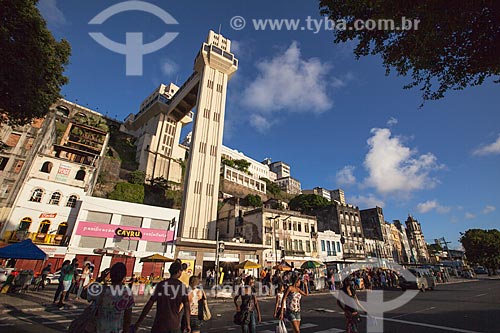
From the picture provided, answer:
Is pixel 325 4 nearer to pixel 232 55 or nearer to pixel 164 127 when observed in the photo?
pixel 232 55

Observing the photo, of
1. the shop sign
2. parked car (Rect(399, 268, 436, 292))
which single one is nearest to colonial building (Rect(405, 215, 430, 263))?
parked car (Rect(399, 268, 436, 292))

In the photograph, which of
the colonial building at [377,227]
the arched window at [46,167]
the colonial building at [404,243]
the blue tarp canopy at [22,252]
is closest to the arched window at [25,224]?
the arched window at [46,167]

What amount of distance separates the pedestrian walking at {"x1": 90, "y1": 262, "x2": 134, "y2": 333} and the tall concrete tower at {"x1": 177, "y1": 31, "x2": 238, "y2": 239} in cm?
3075

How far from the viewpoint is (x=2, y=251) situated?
1244cm

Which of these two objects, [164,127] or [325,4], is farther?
[164,127]

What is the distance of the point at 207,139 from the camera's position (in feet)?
136

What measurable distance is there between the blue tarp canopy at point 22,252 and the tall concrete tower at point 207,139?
66.5 feet

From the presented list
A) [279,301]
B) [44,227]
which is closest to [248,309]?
[279,301]

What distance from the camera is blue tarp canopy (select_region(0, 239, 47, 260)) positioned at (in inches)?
492

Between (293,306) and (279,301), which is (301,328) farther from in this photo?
(293,306)

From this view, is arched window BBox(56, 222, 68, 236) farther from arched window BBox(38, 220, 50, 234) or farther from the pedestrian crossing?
the pedestrian crossing

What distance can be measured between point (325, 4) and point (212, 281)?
22.7 meters

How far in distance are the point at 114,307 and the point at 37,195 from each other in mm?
29680

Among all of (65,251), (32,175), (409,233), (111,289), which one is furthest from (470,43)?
(409,233)
